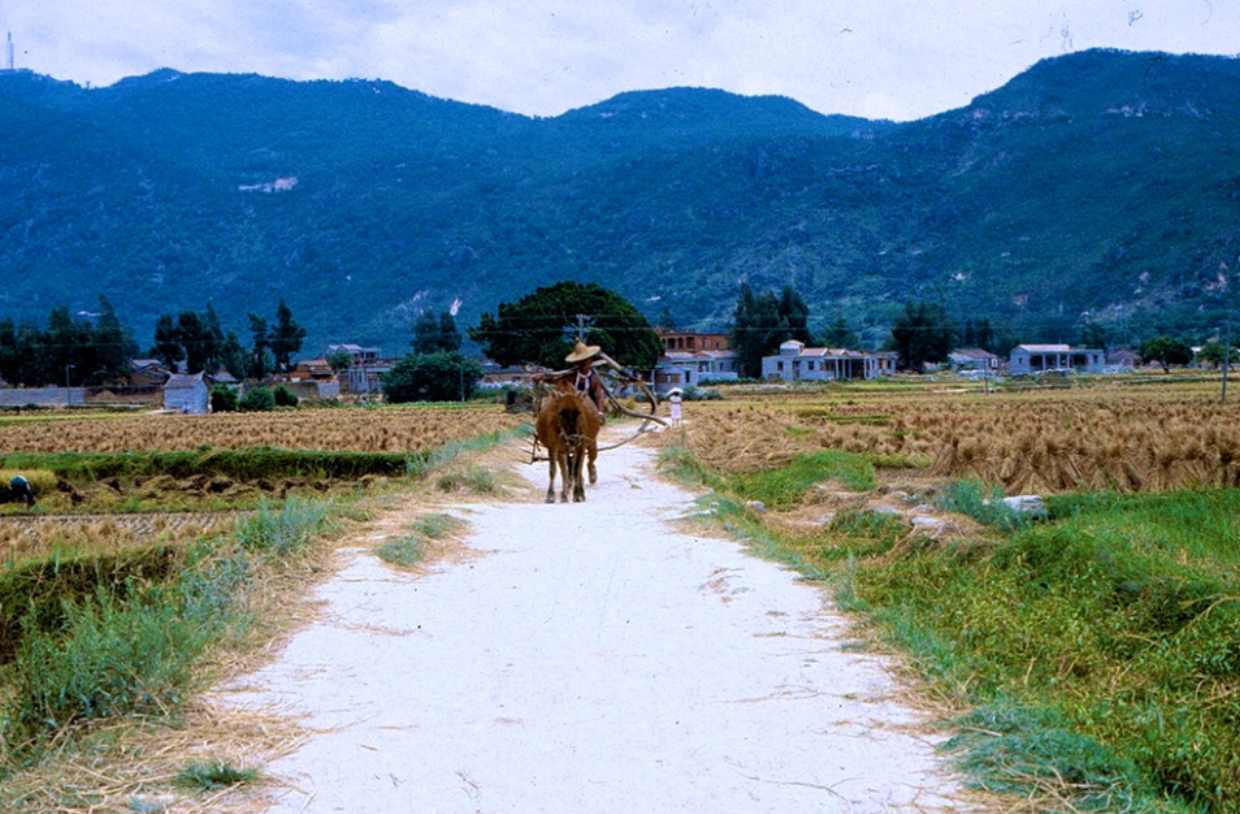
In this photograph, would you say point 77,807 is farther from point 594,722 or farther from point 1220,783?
point 1220,783

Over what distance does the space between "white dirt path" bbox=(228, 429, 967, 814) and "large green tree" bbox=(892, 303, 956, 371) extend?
316 ft

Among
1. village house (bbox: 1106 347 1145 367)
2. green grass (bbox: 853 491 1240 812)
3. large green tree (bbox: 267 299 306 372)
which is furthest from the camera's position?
large green tree (bbox: 267 299 306 372)

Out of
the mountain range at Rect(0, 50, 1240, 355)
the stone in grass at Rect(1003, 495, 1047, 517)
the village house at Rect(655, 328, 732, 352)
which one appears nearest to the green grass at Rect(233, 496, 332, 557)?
the stone in grass at Rect(1003, 495, 1047, 517)

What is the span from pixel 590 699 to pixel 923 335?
101m

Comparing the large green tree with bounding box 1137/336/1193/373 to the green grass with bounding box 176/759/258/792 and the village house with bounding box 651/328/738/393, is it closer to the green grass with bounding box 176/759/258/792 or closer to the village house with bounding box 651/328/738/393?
the village house with bounding box 651/328/738/393

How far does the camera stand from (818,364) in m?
94.1

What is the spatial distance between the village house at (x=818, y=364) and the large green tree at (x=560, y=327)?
777 inches

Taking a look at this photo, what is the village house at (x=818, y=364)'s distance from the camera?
93688 millimetres

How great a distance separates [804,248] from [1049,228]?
3148 cm

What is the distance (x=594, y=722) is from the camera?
5348 mm

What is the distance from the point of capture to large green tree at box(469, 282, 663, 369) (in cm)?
7356

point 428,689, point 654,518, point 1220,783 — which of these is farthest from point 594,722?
point 654,518

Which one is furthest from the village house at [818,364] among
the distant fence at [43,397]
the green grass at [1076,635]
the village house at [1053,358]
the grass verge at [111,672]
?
the grass verge at [111,672]

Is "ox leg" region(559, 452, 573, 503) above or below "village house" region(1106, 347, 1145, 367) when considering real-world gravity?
below
